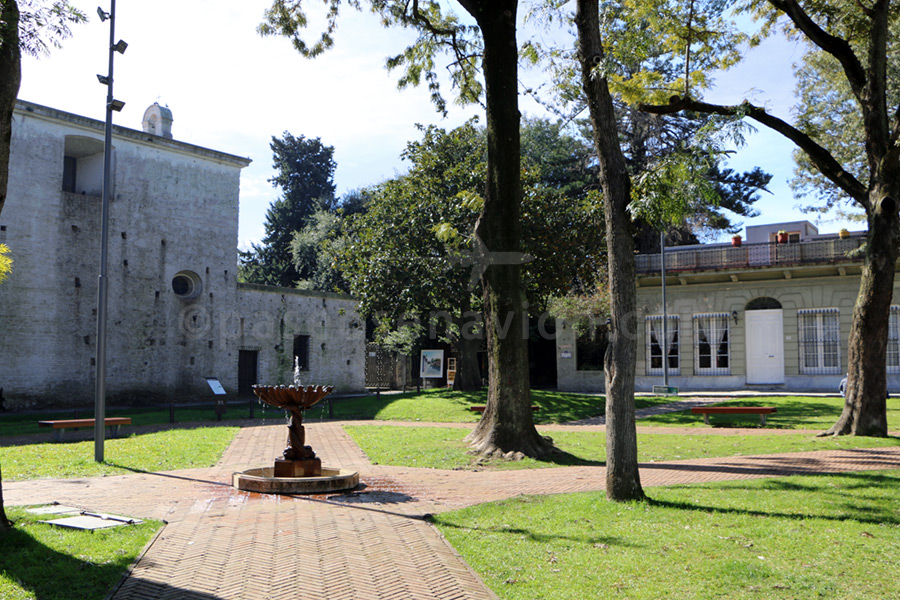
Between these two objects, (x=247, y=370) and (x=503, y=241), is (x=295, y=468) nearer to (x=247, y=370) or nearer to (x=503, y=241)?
(x=503, y=241)

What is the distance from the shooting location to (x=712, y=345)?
97.3 ft

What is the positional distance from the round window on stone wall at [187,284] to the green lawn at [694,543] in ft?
76.3

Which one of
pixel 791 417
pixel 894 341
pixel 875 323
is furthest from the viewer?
pixel 894 341

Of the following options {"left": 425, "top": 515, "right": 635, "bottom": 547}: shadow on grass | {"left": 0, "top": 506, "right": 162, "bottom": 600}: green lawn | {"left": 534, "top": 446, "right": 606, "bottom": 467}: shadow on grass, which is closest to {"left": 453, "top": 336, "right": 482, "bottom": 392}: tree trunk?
{"left": 534, "top": 446, "right": 606, "bottom": 467}: shadow on grass

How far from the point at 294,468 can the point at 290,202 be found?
4551 cm

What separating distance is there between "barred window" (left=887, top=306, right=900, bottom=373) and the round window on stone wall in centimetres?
2681

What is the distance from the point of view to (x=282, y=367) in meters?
30.9

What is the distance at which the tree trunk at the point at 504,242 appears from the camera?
39.5ft

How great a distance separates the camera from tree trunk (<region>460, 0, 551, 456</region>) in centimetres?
1205

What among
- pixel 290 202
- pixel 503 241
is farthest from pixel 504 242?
pixel 290 202

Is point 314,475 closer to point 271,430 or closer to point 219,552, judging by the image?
point 219,552

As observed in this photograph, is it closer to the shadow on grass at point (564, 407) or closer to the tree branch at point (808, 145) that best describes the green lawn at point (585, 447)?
the shadow on grass at point (564, 407)

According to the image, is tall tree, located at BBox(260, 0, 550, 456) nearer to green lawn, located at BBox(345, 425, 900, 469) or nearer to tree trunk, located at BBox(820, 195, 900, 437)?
green lawn, located at BBox(345, 425, 900, 469)

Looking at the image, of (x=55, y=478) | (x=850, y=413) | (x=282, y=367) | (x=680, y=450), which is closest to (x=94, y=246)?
(x=282, y=367)
